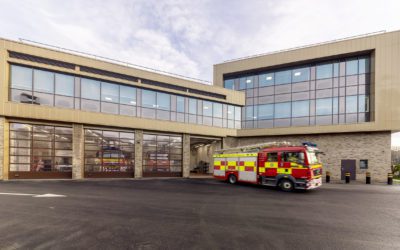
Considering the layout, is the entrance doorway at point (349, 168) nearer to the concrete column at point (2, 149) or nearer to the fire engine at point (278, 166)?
the fire engine at point (278, 166)

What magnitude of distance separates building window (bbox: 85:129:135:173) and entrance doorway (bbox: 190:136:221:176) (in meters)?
8.38

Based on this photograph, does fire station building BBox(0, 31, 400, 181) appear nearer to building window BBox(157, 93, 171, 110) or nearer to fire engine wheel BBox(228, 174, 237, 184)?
building window BBox(157, 93, 171, 110)

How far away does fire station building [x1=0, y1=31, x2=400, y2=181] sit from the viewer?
14.5m

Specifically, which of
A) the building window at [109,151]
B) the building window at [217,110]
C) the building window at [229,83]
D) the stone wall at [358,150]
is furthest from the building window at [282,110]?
the building window at [109,151]

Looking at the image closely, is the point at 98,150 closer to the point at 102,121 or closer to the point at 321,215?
the point at 102,121

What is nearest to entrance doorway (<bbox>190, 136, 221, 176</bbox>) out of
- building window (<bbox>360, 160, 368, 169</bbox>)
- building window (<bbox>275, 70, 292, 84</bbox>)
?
building window (<bbox>275, 70, 292, 84</bbox>)

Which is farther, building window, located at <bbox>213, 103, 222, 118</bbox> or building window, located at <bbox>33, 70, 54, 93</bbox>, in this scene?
building window, located at <bbox>213, 103, 222, 118</bbox>

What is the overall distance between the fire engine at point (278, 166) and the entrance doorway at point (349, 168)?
9.54 metres

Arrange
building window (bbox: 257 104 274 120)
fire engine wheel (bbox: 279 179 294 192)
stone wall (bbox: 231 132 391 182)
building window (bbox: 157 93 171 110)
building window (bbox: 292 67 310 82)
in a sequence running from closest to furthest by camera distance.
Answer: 1. fire engine wheel (bbox: 279 179 294 192)
2. stone wall (bbox: 231 132 391 182)
3. building window (bbox: 157 93 171 110)
4. building window (bbox: 292 67 310 82)
5. building window (bbox: 257 104 274 120)

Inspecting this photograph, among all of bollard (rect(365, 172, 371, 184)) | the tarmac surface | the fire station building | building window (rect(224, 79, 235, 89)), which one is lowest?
bollard (rect(365, 172, 371, 184))

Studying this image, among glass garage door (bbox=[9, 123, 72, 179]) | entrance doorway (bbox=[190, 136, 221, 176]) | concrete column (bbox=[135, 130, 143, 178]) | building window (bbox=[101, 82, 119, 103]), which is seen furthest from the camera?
entrance doorway (bbox=[190, 136, 221, 176])

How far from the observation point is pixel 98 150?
16.7 m

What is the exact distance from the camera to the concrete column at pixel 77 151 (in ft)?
50.9

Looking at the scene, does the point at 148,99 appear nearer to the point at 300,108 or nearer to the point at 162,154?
the point at 162,154
